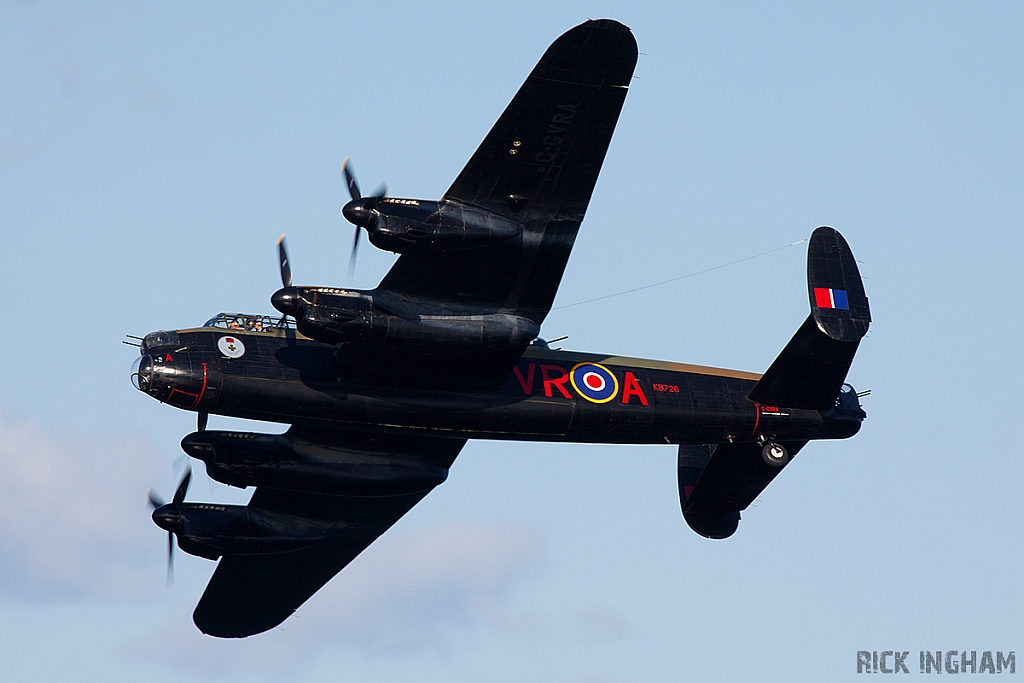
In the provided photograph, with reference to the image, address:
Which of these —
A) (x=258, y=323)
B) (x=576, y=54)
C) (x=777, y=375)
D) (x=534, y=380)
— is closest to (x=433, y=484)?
(x=534, y=380)

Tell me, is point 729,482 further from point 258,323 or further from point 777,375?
point 258,323

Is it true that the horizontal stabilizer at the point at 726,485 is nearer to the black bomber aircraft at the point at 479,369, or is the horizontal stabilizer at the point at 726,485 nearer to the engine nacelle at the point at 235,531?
the black bomber aircraft at the point at 479,369

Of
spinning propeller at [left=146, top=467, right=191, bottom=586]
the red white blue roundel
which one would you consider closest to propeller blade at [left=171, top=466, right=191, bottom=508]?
spinning propeller at [left=146, top=467, right=191, bottom=586]

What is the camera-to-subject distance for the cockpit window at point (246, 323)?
31953mm

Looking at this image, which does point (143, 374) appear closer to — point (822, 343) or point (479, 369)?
point (479, 369)

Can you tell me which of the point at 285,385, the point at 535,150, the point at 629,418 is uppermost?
the point at 535,150

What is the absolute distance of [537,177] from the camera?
3112 cm

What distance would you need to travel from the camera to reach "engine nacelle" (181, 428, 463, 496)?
109 ft

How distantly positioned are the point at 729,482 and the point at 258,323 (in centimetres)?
1296

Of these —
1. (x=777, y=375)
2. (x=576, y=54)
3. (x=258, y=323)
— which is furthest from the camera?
(x=777, y=375)

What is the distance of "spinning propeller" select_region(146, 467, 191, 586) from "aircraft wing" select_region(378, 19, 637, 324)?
903 cm

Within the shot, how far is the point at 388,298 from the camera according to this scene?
101ft

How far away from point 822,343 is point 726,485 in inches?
192

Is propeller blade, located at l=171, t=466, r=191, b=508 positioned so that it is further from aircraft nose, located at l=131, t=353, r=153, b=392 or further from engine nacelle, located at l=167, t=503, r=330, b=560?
aircraft nose, located at l=131, t=353, r=153, b=392
